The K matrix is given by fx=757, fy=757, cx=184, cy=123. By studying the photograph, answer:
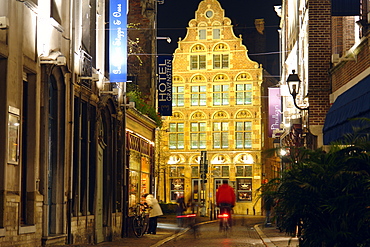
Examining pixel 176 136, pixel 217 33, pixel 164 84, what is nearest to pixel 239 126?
pixel 176 136

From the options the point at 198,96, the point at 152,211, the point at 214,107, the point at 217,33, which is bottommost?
the point at 152,211

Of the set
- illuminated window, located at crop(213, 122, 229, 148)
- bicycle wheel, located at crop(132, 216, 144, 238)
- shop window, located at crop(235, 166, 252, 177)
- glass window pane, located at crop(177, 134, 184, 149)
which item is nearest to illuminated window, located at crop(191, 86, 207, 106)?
illuminated window, located at crop(213, 122, 229, 148)

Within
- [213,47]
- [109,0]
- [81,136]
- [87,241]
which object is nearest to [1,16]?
[81,136]

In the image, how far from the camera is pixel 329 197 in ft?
28.9

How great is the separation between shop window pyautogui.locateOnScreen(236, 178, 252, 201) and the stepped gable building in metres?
0.08

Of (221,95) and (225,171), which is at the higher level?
(221,95)

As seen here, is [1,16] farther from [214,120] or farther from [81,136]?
[214,120]

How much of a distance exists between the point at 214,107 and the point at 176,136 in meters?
3.83

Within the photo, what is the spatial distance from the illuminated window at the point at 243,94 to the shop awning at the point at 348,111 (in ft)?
136

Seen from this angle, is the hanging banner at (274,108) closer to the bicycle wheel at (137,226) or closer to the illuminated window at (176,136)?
the bicycle wheel at (137,226)

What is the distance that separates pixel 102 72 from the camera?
66.4 feet

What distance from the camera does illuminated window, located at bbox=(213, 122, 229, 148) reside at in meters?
59.4

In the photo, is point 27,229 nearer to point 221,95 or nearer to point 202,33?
point 221,95

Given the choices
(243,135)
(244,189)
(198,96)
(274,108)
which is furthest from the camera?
(198,96)
